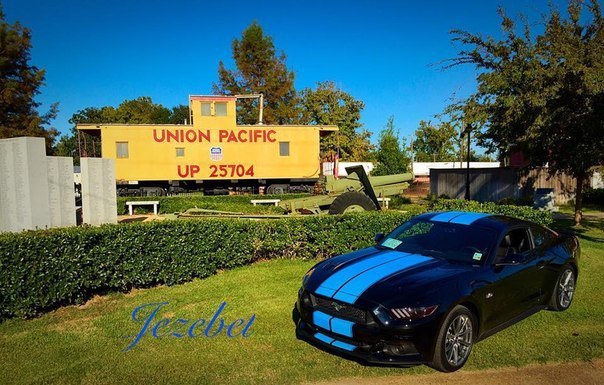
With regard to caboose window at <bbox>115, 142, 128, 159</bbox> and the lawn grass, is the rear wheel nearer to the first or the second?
the lawn grass

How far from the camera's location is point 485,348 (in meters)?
4.29

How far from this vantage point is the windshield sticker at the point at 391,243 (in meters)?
4.98

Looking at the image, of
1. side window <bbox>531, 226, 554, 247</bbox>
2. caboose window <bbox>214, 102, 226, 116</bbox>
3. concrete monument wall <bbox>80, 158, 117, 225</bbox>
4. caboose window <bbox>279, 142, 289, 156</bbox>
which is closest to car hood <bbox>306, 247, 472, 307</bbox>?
side window <bbox>531, 226, 554, 247</bbox>

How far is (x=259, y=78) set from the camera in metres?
37.3

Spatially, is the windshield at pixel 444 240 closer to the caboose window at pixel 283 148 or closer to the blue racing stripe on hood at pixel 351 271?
the blue racing stripe on hood at pixel 351 271

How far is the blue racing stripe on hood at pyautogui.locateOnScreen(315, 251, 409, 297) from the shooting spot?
157 inches

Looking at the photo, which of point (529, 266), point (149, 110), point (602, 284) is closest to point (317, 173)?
point (602, 284)

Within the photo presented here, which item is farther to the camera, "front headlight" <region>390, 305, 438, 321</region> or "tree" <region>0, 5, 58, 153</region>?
"tree" <region>0, 5, 58, 153</region>

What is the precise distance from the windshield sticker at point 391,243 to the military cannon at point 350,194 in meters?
5.05

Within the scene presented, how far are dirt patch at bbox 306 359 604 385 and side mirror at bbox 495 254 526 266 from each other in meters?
1.00

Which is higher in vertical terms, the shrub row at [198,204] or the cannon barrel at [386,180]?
the cannon barrel at [386,180]

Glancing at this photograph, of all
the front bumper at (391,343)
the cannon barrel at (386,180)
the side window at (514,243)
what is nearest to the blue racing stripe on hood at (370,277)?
the front bumper at (391,343)

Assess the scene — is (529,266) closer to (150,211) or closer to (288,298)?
(288,298)

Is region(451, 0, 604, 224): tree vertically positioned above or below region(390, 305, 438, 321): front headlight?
above
